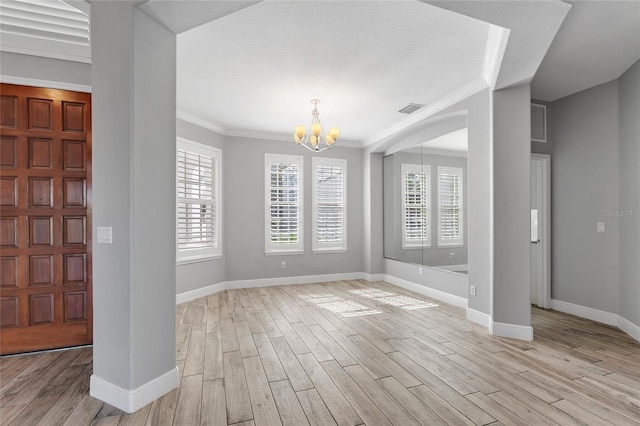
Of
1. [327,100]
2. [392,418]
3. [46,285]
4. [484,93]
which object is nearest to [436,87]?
[484,93]

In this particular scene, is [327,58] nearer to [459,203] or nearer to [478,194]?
[478,194]

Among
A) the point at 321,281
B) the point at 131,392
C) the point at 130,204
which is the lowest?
the point at 321,281

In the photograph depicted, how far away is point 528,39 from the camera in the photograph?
2.55 meters

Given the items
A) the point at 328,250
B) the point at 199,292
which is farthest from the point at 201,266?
the point at 328,250

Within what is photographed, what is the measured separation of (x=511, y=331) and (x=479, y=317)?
43 centimetres

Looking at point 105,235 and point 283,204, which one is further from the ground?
point 283,204

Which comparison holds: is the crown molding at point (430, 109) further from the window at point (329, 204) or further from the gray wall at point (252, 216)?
→ the gray wall at point (252, 216)

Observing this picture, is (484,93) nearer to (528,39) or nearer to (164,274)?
(528,39)

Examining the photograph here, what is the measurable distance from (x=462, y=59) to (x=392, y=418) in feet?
10.5

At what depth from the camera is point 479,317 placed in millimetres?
3828

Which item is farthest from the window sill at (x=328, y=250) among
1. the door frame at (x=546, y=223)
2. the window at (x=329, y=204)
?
the door frame at (x=546, y=223)


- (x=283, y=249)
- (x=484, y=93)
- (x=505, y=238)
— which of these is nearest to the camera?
(x=505, y=238)

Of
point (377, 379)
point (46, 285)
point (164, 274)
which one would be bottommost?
point (377, 379)

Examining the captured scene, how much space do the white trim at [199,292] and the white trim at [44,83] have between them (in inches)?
115
